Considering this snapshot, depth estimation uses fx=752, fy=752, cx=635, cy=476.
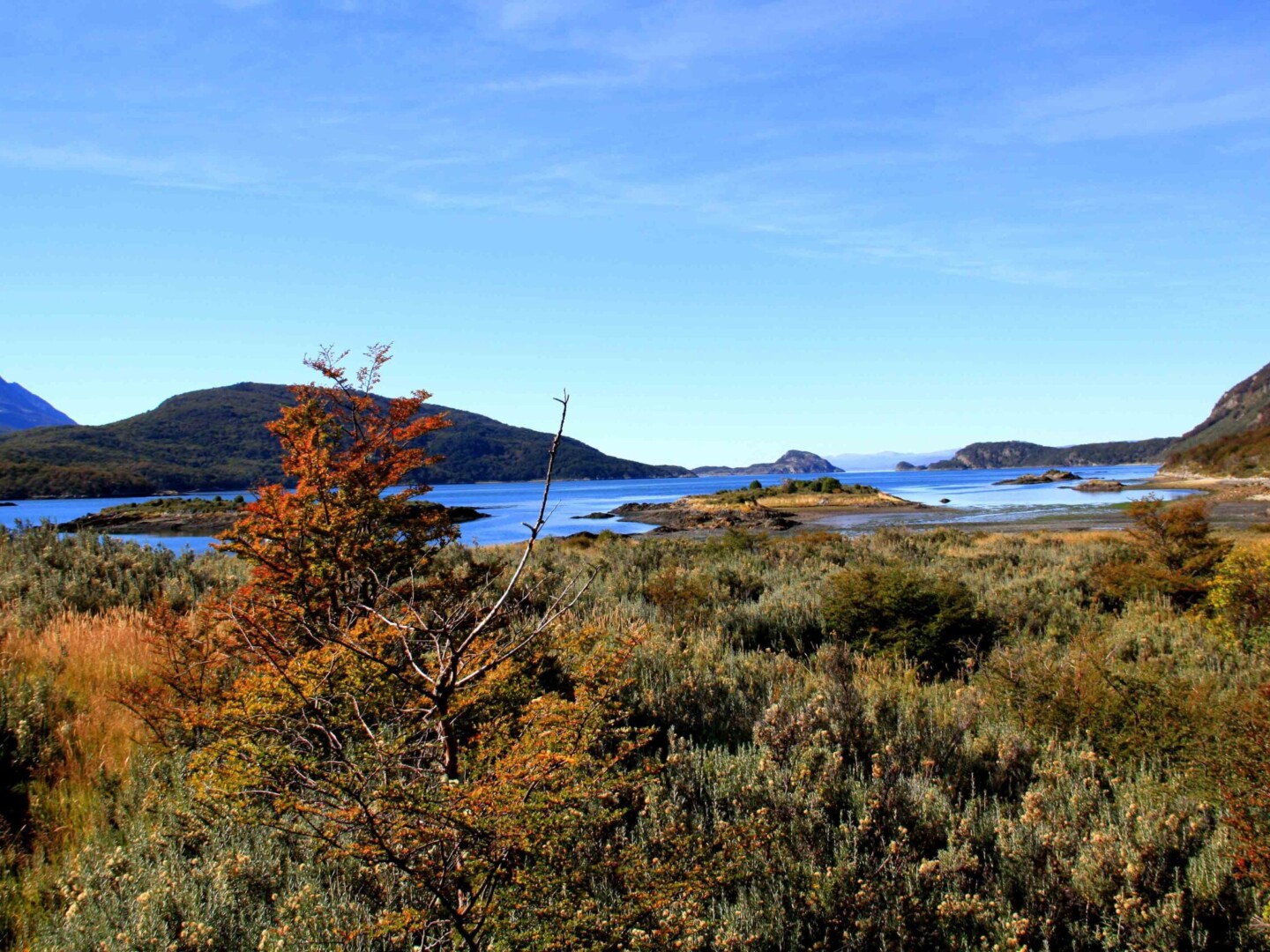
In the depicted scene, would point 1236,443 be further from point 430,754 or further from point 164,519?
point 430,754

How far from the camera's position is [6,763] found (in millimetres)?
4801

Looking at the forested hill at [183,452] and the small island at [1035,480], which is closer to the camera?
the forested hill at [183,452]

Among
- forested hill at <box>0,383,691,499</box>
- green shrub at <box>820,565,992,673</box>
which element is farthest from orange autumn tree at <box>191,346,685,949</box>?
forested hill at <box>0,383,691,499</box>

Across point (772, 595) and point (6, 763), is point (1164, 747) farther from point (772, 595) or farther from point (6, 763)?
point (6, 763)

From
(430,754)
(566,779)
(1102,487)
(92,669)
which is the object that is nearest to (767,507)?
(1102,487)

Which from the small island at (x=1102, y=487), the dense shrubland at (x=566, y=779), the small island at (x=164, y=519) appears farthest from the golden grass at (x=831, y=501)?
the dense shrubland at (x=566, y=779)

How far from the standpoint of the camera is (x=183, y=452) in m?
138

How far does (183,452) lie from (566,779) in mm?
158649

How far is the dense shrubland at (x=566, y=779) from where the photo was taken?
89.4 inches

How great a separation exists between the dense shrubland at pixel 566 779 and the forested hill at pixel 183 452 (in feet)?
233

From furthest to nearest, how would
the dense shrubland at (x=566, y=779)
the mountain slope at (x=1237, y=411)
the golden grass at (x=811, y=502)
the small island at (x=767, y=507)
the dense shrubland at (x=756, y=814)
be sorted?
the mountain slope at (x=1237, y=411)
the golden grass at (x=811, y=502)
the small island at (x=767, y=507)
the dense shrubland at (x=756, y=814)
the dense shrubland at (x=566, y=779)

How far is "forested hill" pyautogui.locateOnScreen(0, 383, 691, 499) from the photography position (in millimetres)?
96938

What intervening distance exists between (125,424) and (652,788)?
186896 mm

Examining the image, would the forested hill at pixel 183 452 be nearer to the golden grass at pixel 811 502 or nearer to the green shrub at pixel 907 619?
the golden grass at pixel 811 502
